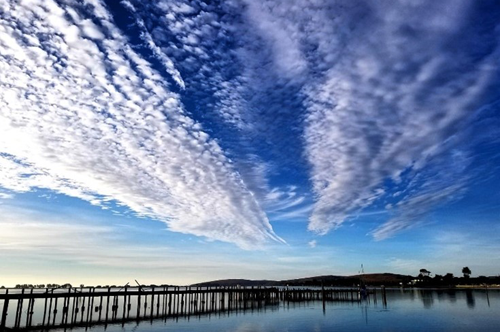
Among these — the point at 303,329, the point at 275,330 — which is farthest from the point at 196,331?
the point at 303,329

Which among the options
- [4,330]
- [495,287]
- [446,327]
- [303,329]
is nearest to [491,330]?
[446,327]

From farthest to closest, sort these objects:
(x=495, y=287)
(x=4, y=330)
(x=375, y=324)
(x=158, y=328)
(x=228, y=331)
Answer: (x=495, y=287), (x=375, y=324), (x=158, y=328), (x=228, y=331), (x=4, y=330)

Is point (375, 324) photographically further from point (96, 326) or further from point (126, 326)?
point (96, 326)

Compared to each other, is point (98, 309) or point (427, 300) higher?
point (98, 309)

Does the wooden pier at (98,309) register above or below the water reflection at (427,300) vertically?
above

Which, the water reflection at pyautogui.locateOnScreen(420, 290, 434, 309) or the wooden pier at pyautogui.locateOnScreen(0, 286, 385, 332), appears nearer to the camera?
the wooden pier at pyautogui.locateOnScreen(0, 286, 385, 332)

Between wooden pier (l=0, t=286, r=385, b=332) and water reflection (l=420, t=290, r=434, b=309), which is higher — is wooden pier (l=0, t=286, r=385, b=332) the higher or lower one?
the higher one

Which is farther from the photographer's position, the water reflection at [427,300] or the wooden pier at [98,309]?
the water reflection at [427,300]

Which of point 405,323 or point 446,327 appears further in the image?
point 405,323

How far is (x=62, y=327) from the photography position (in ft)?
143

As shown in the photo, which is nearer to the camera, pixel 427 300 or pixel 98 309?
pixel 98 309

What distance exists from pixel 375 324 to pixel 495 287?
7520 inches

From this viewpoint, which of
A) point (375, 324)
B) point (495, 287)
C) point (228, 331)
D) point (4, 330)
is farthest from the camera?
point (495, 287)

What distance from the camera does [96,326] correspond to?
4534 cm
